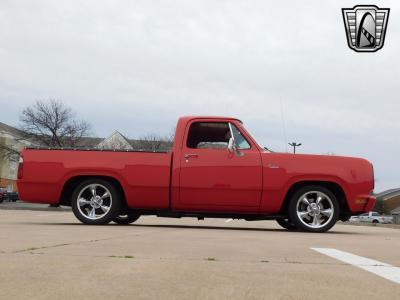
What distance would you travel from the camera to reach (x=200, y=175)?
8797 millimetres

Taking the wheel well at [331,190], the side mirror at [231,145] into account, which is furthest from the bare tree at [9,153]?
the wheel well at [331,190]

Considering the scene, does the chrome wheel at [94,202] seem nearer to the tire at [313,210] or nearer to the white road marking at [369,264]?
the tire at [313,210]

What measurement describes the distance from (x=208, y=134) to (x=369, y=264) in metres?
5.43

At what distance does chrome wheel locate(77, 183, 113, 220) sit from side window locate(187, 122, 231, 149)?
166cm

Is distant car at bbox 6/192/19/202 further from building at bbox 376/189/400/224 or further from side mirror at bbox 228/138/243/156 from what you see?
building at bbox 376/189/400/224

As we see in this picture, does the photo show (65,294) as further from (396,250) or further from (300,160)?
(300,160)

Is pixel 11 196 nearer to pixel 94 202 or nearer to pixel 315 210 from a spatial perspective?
pixel 94 202

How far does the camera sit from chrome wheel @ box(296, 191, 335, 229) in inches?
339

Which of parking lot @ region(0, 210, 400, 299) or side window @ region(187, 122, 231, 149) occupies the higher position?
side window @ region(187, 122, 231, 149)

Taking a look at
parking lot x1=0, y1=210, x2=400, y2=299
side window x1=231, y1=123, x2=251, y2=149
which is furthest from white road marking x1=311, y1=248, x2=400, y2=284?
side window x1=231, y1=123, x2=251, y2=149

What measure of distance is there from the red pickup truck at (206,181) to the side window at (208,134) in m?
0.02

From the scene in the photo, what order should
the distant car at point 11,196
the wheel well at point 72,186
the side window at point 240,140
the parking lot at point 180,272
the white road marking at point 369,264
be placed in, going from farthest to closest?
the distant car at point 11,196
the wheel well at point 72,186
the side window at point 240,140
the white road marking at point 369,264
the parking lot at point 180,272

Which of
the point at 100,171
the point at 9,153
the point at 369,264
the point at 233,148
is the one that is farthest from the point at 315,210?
the point at 9,153

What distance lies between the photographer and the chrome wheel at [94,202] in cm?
901
